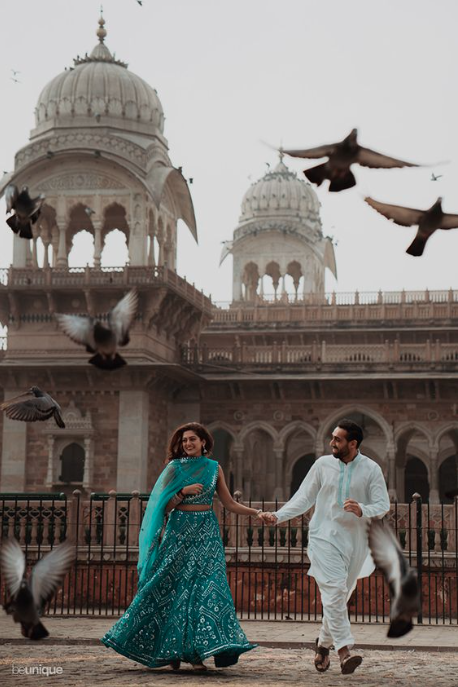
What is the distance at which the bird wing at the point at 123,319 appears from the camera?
578 cm

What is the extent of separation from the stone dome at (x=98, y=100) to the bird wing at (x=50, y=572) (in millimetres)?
20630

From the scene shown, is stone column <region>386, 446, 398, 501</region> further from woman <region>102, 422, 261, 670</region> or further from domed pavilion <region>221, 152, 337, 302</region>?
woman <region>102, 422, 261, 670</region>

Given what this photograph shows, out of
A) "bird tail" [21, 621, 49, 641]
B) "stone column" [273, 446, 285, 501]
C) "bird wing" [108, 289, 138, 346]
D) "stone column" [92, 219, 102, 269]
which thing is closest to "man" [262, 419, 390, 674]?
"bird wing" [108, 289, 138, 346]

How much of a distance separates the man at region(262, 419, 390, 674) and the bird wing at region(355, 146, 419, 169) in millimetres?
1650

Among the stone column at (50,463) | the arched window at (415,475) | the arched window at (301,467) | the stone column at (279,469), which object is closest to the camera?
the stone column at (50,463)

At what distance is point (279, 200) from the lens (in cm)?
3856

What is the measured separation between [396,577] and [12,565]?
6.03 feet

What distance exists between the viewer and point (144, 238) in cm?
2536

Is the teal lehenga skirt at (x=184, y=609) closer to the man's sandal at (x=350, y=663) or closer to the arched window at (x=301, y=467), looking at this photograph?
the man's sandal at (x=350, y=663)

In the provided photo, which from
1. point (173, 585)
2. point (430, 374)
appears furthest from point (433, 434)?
point (173, 585)

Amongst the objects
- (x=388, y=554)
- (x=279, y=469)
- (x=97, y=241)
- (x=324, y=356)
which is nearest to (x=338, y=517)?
(x=388, y=554)

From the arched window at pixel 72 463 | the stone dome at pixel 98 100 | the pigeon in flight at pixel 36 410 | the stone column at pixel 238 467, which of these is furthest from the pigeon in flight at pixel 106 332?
the stone column at pixel 238 467

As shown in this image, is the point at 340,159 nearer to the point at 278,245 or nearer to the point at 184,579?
the point at 184,579

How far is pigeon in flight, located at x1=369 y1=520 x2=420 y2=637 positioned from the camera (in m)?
5.36
